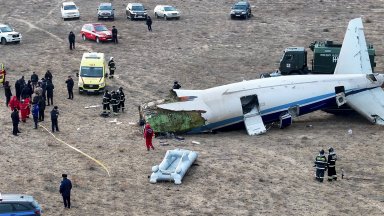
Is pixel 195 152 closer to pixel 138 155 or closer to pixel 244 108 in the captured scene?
pixel 138 155

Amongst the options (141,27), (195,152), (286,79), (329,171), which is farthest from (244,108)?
(141,27)

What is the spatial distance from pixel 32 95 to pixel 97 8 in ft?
103

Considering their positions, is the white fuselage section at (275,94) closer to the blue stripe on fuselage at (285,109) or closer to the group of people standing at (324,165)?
the blue stripe on fuselage at (285,109)

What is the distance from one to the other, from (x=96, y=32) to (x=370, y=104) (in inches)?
1096

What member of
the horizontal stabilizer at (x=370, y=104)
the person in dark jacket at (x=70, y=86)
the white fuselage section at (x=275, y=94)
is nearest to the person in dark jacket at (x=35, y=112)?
the person in dark jacket at (x=70, y=86)

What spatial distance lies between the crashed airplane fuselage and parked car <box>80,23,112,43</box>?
71.9 feet

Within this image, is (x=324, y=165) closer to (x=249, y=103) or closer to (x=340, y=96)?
(x=249, y=103)

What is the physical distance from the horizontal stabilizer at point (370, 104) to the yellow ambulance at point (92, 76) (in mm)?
16071

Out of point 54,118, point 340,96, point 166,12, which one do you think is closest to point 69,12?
point 166,12

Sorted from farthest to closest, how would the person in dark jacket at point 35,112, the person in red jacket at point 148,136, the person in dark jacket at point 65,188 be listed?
the person in dark jacket at point 35,112 < the person in red jacket at point 148,136 < the person in dark jacket at point 65,188

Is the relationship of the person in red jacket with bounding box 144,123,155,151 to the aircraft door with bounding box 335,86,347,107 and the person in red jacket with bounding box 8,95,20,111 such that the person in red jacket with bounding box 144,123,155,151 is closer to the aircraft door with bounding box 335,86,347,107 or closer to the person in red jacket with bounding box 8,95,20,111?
the person in red jacket with bounding box 8,95,20,111

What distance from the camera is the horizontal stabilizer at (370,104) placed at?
140ft

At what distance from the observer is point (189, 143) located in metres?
39.6

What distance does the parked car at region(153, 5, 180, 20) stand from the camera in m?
70.9
